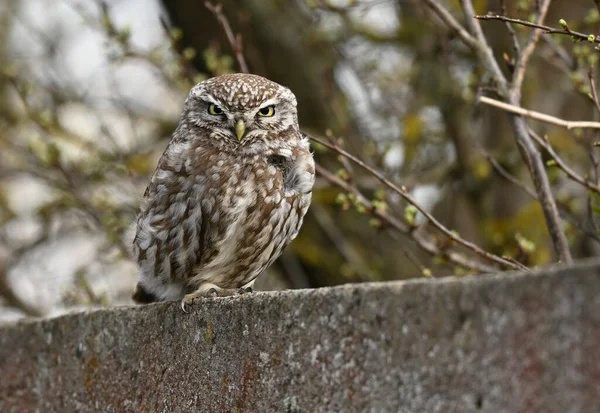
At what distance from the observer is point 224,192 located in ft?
10.8

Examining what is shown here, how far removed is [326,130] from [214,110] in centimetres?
132

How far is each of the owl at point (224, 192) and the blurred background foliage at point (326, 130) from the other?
3.47 ft

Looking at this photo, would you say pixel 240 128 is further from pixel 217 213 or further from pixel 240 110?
pixel 217 213

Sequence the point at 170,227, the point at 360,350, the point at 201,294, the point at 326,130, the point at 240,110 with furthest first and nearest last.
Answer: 1. the point at 326,130
2. the point at 240,110
3. the point at 170,227
4. the point at 201,294
5. the point at 360,350

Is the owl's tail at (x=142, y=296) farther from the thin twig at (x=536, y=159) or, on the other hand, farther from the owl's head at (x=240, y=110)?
the thin twig at (x=536, y=159)

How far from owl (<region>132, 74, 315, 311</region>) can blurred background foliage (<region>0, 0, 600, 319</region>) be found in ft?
3.47

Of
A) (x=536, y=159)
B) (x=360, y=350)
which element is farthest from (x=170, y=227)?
(x=360, y=350)

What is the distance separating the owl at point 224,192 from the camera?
3305mm

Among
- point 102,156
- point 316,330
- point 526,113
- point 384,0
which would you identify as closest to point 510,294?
point 316,330

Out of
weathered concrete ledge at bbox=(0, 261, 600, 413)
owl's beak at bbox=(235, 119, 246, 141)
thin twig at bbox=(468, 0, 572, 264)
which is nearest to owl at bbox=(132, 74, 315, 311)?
owl's beak at bbox=(235, 119, 246, 141)

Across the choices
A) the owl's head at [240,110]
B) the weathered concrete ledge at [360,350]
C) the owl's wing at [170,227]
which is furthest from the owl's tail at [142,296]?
the owl's head at [240,110]

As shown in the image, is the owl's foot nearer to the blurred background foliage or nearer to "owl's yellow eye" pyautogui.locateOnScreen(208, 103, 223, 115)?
"owl's yellow eye" pyautogui.locateOnScreen(208, 103, 223, 115)

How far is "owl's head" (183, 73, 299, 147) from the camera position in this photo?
136 inches

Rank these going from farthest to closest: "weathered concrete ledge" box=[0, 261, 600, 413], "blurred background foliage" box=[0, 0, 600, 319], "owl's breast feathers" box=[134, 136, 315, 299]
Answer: "blurred background foliage" box=[0, 0, 600, 319], "owl's breast feathers" box=[134, 136, 315, 299], "weathered concrete ledge" box=[0, 261, 600, 413]
